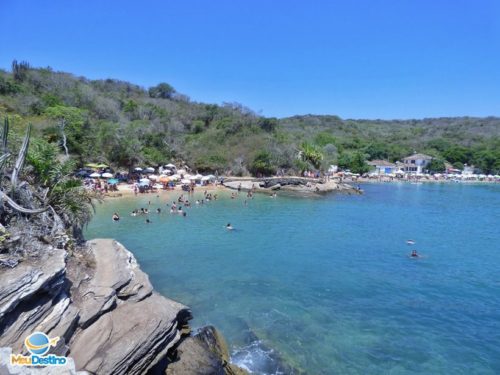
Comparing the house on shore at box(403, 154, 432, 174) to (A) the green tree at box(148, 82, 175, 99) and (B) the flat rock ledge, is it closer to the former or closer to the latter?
(A) the green tree at box(148, 82, 175, 99)

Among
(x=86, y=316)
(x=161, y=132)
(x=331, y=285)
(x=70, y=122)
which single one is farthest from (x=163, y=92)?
(x=86, y=316)

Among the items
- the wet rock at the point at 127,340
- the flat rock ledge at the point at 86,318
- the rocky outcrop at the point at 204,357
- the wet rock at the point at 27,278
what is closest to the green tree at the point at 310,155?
the rocky outcrop at the point at 204,357

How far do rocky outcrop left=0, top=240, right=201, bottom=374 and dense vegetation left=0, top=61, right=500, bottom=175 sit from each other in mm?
19517

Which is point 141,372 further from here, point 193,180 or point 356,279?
point 193,180

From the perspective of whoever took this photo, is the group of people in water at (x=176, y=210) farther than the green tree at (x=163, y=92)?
No

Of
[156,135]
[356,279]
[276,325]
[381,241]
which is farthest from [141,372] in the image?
[156,135]

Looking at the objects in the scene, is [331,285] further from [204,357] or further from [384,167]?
[384,167]

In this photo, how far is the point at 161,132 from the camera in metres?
59.3

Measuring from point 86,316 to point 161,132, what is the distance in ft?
174

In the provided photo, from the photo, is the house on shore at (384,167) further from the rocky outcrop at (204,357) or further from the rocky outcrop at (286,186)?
the rocky outcrop at (204,357)

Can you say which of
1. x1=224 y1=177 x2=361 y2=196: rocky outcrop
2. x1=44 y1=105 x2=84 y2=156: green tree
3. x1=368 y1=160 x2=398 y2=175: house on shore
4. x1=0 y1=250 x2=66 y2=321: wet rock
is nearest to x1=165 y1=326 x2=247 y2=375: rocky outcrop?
x1=0 y1=250 x2=66 y2=321: wet rock

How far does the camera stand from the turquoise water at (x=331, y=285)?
11.0m

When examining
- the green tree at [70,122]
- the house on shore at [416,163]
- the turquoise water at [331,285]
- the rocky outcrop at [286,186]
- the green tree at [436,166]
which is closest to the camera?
the turquoise water at [331,285]

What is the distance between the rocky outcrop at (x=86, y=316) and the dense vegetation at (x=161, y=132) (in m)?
19.5
